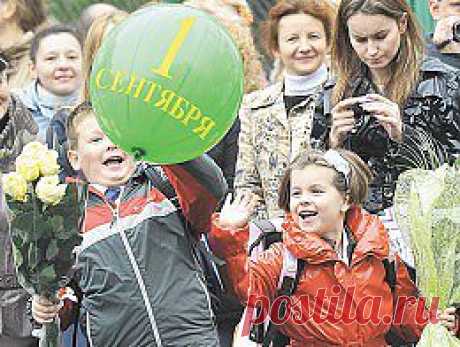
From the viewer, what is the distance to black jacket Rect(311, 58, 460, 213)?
17.6ft

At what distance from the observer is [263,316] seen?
5.24 meters

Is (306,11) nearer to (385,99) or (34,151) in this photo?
(385,99)

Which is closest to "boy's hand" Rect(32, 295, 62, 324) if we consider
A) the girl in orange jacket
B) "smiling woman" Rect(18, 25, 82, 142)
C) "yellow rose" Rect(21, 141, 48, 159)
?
"yellow rose" Rect(21, 141, 48, 159)

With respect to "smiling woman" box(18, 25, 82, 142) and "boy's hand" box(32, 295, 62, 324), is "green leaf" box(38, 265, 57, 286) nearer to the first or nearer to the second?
"boy's hand" box(32, 295, 62, 324)

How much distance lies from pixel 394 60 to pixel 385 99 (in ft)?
0.73

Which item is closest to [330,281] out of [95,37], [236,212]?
[236,212]

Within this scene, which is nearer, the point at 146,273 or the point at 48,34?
the point at 146,273

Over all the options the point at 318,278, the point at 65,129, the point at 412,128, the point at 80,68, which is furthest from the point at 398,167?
the point at 80,68

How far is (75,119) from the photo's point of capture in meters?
5.43

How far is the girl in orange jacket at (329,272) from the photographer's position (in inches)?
203

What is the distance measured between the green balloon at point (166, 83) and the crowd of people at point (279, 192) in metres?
0.26

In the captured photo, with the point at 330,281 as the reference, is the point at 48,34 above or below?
above

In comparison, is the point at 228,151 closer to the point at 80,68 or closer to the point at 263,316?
the point at 263,316

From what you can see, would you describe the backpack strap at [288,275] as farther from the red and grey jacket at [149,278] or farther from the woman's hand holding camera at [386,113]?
the woman's hand holding camera at [386,113]
